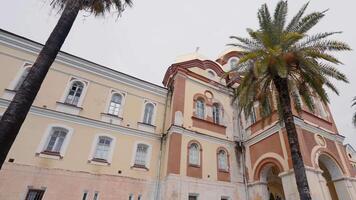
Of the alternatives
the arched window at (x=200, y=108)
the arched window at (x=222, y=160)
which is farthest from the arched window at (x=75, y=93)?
the arched window at (x=222, y=160)

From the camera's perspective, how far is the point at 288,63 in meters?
11.1

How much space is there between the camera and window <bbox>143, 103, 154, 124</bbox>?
15.9 meters

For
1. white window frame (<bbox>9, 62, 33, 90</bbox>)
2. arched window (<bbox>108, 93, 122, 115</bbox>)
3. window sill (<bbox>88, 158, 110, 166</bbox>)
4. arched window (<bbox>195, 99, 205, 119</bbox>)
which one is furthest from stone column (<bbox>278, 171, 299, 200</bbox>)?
white window frame (<bbox>9, 62, 33, 90</bbox>)

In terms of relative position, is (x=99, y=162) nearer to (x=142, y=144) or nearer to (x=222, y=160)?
(x=142, y=144)

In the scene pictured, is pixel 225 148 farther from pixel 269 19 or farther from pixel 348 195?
pixel 269 19

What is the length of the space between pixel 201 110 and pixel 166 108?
2.94 metres

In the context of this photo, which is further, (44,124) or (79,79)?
(79,79)

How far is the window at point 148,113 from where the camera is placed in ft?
52.0

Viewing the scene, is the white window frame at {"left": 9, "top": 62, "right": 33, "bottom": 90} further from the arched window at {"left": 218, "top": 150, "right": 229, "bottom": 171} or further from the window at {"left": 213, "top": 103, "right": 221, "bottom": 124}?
the arched window at {"left": 218, "top": 150, "right": 229, "bottom": 171}

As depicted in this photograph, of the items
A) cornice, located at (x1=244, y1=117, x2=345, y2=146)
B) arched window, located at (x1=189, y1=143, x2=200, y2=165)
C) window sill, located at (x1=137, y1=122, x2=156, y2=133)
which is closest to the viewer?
cornice, located at (x1=244, y1=117, x2=345, y2=146)

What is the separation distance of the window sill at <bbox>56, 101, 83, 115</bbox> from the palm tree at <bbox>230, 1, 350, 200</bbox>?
10.6 meters

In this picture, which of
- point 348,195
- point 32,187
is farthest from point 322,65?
point 32,187

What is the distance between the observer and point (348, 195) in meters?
12.8

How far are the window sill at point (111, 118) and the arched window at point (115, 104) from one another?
46 centimetres
